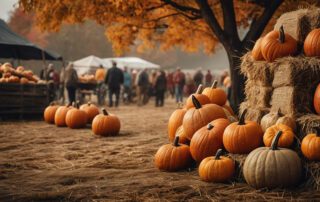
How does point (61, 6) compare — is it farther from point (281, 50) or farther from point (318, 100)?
point (318, 100)

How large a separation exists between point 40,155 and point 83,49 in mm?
53001

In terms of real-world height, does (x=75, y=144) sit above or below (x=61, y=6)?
below

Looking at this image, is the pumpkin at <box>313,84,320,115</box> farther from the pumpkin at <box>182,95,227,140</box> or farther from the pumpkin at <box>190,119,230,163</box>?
the pumpkin at <box>182,95,227,140</box>

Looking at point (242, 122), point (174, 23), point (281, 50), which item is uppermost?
point (174, 23)

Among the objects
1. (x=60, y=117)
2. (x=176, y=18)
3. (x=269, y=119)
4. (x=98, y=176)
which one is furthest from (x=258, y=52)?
(x=176, y=18)

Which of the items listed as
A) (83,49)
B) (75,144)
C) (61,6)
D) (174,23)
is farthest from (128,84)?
(83,49)

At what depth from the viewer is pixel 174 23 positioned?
14.8 metres

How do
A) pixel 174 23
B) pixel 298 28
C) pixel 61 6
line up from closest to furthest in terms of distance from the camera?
pixel 298 28 → pixel 61 6 → pixel 174 23

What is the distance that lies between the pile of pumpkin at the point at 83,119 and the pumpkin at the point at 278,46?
14.1 ft

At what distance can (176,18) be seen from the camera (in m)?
14.6

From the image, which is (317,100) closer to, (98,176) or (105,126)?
(98,176)

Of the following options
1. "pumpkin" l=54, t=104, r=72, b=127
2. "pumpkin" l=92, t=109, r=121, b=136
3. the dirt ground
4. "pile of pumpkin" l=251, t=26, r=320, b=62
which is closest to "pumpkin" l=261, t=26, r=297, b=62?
"pile of pumpkin" l=251, t=26, r=320, b=62

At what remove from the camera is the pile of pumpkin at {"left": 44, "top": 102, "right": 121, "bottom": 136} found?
971 centimetres

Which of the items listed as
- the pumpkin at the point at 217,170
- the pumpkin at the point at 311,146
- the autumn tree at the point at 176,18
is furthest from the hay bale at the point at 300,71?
the autumn tree at the point at 176,18
